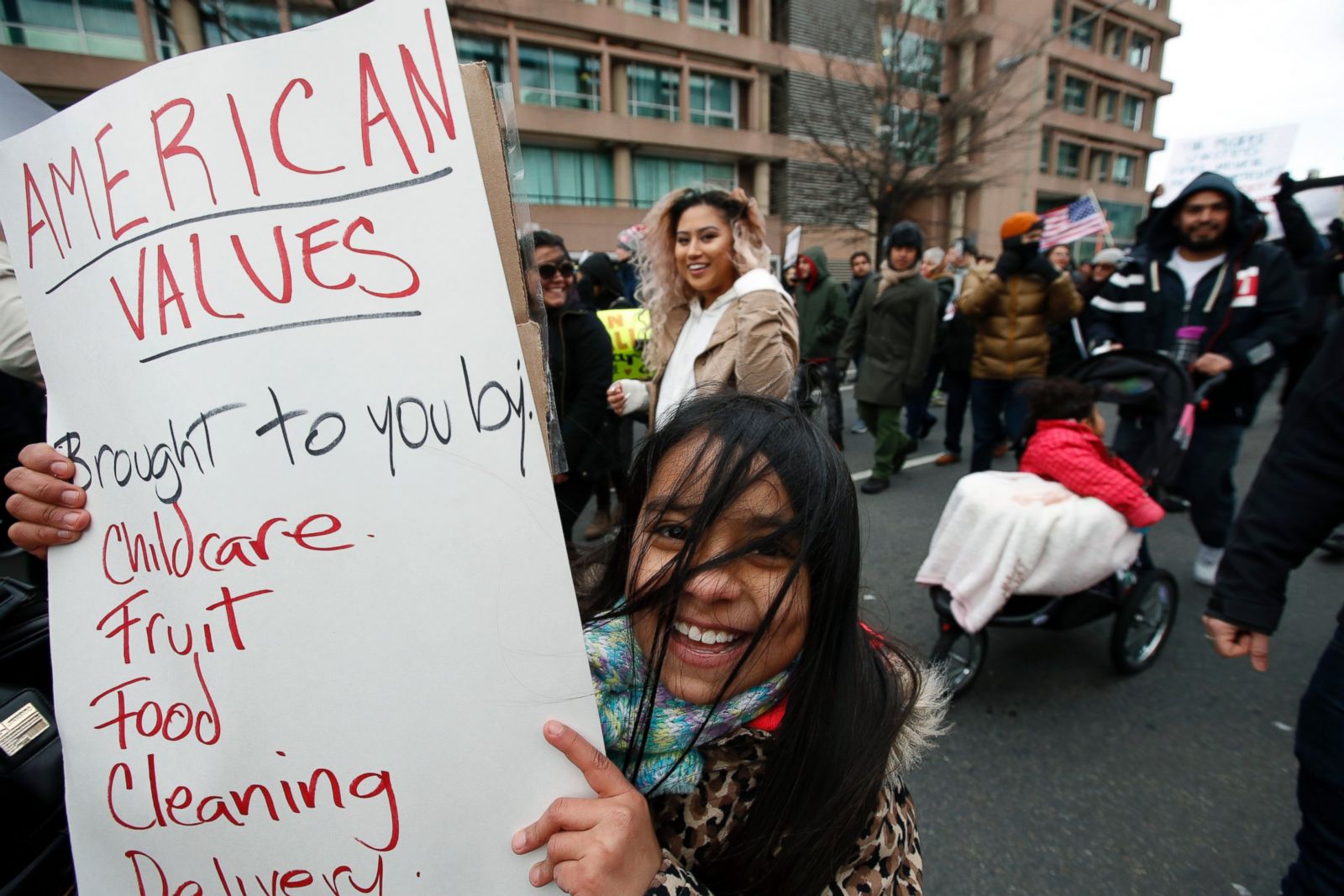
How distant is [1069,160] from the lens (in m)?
34.2

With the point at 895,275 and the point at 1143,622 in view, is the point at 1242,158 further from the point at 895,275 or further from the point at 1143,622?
the point at 1143,622

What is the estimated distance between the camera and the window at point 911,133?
18.7 meters

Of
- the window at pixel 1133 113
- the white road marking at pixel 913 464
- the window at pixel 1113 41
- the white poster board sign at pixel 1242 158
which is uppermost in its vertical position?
the window at pixel 1113 41

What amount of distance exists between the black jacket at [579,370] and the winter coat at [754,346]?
1024 millimetres

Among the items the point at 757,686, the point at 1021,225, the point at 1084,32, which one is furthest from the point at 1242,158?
the point at 1084,32

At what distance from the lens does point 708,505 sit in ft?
2.88

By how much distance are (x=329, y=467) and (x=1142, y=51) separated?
49075 mm

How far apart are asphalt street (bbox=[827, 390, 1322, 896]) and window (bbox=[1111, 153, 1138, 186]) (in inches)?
1689

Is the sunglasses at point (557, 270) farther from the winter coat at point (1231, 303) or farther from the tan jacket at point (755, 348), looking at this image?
the winter coat at point (1231, 303)

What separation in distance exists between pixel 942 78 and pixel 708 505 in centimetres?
2881

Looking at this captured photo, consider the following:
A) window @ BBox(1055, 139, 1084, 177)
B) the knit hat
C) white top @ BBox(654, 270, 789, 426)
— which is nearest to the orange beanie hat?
the knit hat

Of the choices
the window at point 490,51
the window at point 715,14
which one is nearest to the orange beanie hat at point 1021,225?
the window at point 490,51

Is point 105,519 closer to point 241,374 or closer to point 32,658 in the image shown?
point 241,374

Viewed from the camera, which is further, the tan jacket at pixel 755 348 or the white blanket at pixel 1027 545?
the white blanket at pixel 1027 545
